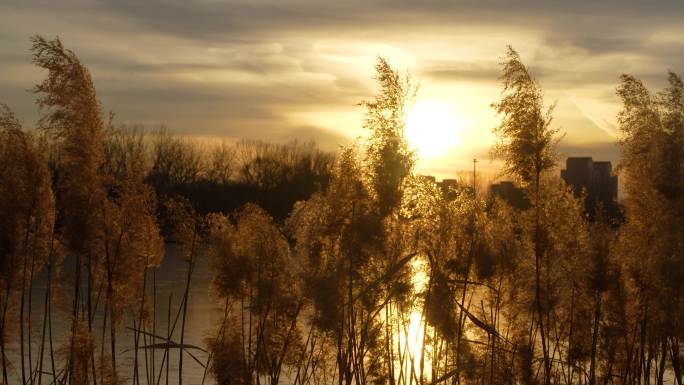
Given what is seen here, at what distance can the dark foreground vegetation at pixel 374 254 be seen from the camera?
546 centimetres

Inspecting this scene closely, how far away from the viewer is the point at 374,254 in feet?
17.8

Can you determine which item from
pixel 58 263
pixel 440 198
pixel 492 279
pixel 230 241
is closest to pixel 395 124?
pixel 440 198

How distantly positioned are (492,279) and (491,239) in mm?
319

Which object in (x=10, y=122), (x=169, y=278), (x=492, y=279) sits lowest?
(x=169, y=278)

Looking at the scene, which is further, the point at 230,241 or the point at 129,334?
the point at 129,334

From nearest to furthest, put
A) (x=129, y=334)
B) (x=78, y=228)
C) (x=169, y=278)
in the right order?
1. (x=78, y=228)
2. (x=129, y=334)
3. (x=169, y=278)

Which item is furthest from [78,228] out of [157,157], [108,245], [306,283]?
[157,157]

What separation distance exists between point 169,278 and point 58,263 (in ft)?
81.9

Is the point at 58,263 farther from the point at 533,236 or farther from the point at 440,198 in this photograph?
the point at 533,236

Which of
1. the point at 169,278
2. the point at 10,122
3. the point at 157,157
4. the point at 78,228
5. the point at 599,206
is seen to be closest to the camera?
the point at 78,228

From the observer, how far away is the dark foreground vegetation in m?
5.46

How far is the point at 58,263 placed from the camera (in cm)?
593

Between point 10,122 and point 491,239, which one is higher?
point 10,122

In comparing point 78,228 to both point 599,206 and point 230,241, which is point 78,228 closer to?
point 230,241
